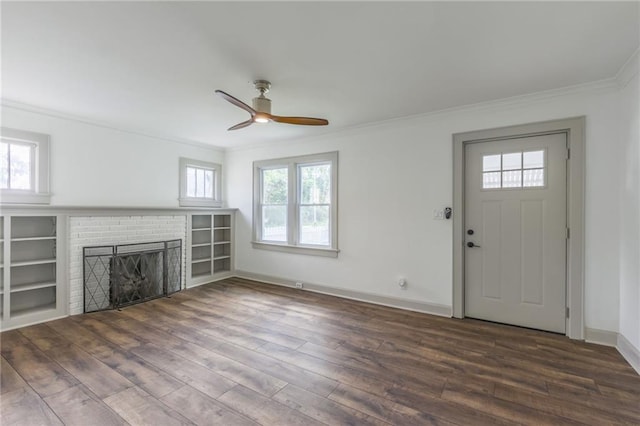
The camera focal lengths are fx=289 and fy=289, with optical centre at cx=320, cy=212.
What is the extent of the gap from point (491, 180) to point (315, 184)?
2.54 meters

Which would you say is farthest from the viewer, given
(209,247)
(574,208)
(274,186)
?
(209,247)

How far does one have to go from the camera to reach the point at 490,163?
346 cm

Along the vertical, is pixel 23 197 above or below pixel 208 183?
below

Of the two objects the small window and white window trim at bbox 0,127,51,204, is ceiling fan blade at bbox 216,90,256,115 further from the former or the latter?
white window trim at bbox 0,127,51,204

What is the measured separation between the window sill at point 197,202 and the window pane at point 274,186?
40.8 inches

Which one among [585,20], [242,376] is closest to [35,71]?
[242,376]

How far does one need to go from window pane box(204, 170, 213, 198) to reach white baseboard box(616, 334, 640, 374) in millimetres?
6036

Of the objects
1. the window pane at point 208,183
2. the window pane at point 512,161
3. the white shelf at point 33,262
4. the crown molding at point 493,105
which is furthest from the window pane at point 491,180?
the white shelf at point 33,262

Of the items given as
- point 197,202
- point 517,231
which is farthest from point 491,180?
point 197,202

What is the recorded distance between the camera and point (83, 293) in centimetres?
378

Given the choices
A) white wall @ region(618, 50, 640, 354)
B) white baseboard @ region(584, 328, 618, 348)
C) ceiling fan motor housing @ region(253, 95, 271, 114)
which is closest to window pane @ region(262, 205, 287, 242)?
ceiling fan motor housing @ region(253, 95, 271, 114)

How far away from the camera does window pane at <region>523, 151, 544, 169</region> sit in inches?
126

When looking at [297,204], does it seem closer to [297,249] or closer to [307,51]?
[297,249]

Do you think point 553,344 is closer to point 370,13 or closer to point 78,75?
point 370,13
